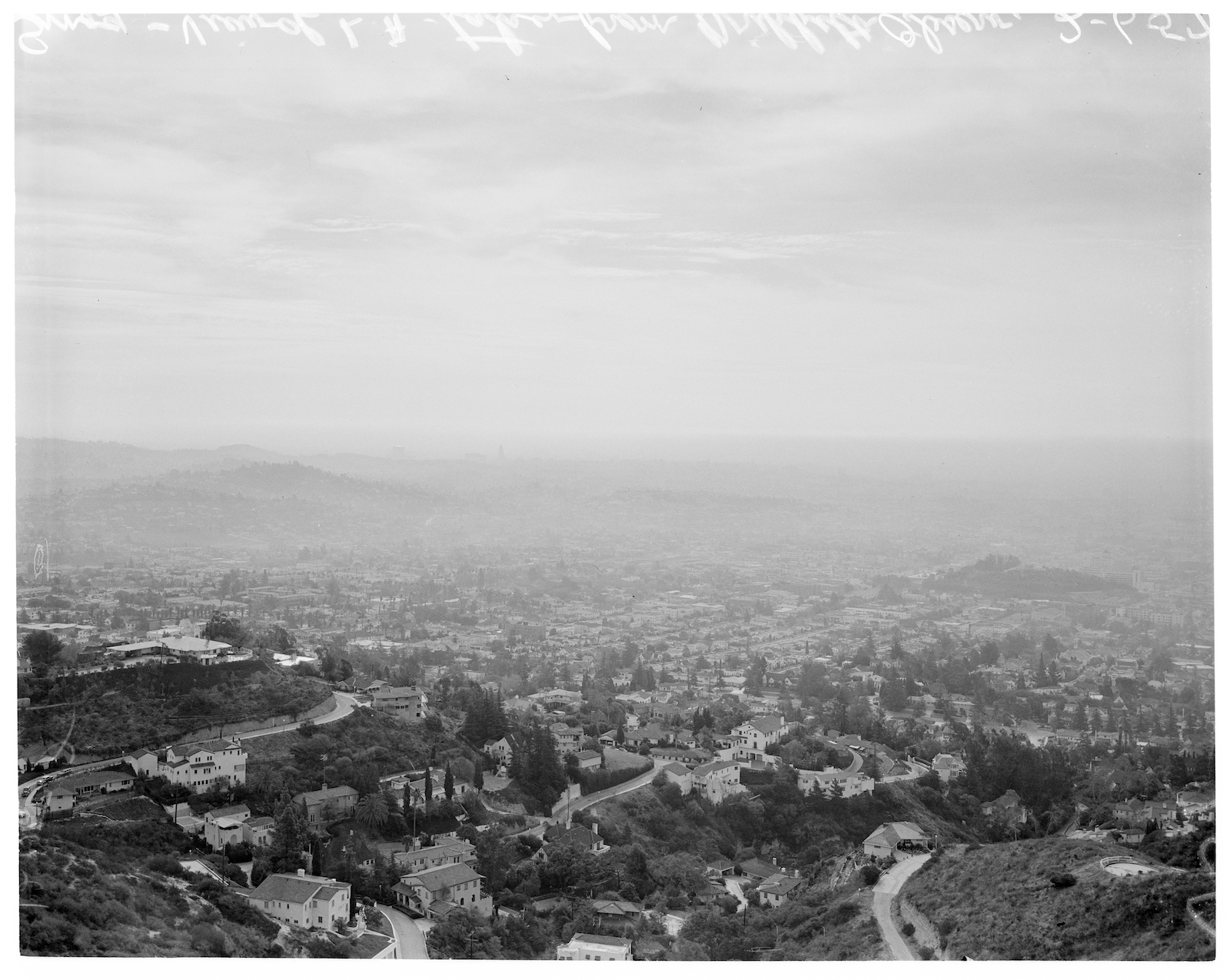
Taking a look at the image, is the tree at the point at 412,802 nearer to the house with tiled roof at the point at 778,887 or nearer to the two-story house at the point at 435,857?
the two-story house at the point at 435,857

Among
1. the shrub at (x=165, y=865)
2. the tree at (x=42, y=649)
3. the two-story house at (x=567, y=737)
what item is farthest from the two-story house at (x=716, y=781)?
the tree at (x=42, y=649)

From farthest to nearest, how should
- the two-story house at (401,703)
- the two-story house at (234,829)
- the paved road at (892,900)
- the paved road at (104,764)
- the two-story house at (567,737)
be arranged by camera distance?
the two-story house at (401,703) < the two-story house at (567,737) < the two-story house at (234,829) < the paved road at (104,764) < the paved road at (892,900)

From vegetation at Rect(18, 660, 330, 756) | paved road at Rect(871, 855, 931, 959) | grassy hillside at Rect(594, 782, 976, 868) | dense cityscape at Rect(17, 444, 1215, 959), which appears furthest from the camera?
grassy hillside at Rect(594, 782, 976, 868)

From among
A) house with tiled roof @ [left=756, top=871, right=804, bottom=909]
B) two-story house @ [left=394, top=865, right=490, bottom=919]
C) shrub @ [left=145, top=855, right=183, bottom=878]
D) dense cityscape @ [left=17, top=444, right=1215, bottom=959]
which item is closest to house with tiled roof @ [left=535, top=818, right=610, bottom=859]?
dense cityscape @ [left=17, top=444, right=1215, bottom=959]

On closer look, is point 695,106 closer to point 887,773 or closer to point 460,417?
point 460,417

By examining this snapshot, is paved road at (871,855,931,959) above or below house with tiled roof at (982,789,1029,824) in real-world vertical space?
below

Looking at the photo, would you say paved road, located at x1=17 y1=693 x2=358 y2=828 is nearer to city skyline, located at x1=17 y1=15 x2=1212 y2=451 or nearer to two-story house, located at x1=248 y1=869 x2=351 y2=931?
two-story house, located at x1=248 y1=869 x2=351 y2=931
